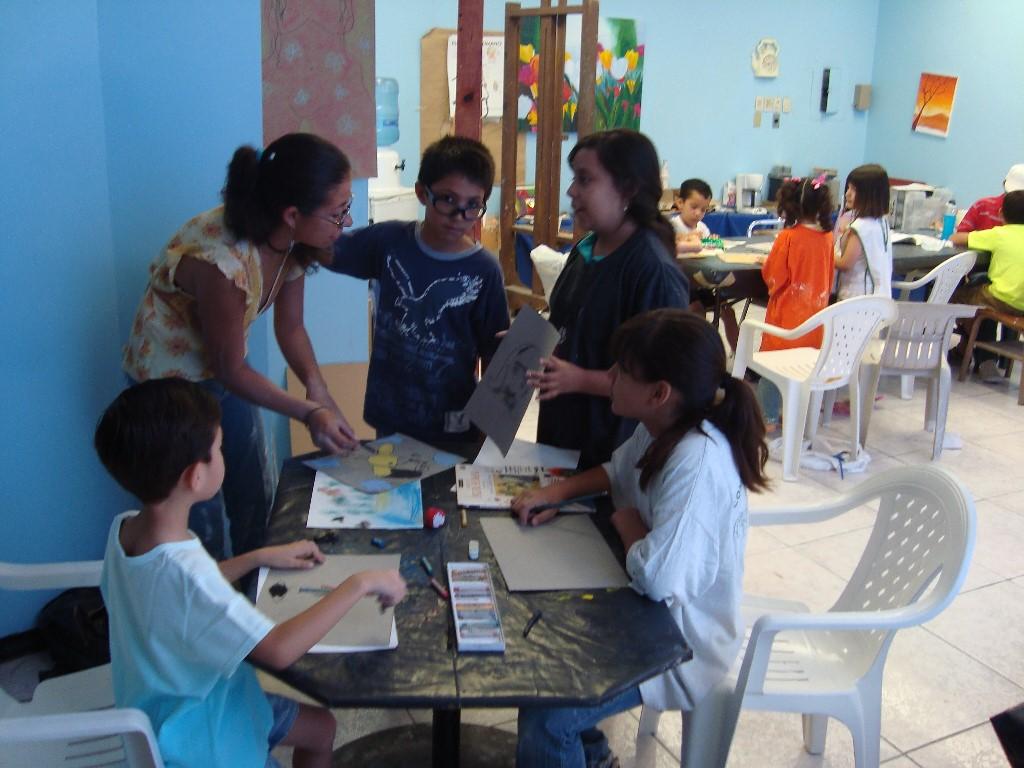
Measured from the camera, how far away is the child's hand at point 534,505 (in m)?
1.73

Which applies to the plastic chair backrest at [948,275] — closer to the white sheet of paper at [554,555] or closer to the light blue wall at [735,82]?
the light blue wall at [735,82]

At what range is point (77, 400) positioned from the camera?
245cm

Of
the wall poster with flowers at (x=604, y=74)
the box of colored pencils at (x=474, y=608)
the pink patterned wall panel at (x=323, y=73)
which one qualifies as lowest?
the box of colored pencils at (x=474, y=608)

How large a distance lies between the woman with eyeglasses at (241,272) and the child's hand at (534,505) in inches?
16.9

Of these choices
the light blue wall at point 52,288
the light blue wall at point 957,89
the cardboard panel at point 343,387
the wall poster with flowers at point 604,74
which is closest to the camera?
the light blue wall at point 52,288

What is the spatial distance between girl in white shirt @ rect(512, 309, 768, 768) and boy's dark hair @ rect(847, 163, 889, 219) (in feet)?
10.5

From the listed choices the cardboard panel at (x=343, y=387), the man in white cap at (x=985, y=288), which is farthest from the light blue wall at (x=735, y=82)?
the cardboard panel at (x=343, y=387)

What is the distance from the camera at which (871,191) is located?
14.6ft

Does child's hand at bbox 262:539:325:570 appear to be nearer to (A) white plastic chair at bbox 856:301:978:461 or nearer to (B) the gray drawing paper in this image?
(B) the gray drawing paper

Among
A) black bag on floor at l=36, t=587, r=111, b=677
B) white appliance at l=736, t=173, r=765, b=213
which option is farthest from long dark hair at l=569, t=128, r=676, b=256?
white appliance at l=736, t=173, r=765, b=213

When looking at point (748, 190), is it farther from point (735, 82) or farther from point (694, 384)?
point (694, 384)

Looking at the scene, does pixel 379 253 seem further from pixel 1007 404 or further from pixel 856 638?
pixel 1007 404

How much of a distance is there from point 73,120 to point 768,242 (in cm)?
432

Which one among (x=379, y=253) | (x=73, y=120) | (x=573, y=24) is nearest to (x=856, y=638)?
(x=379, y=253)
